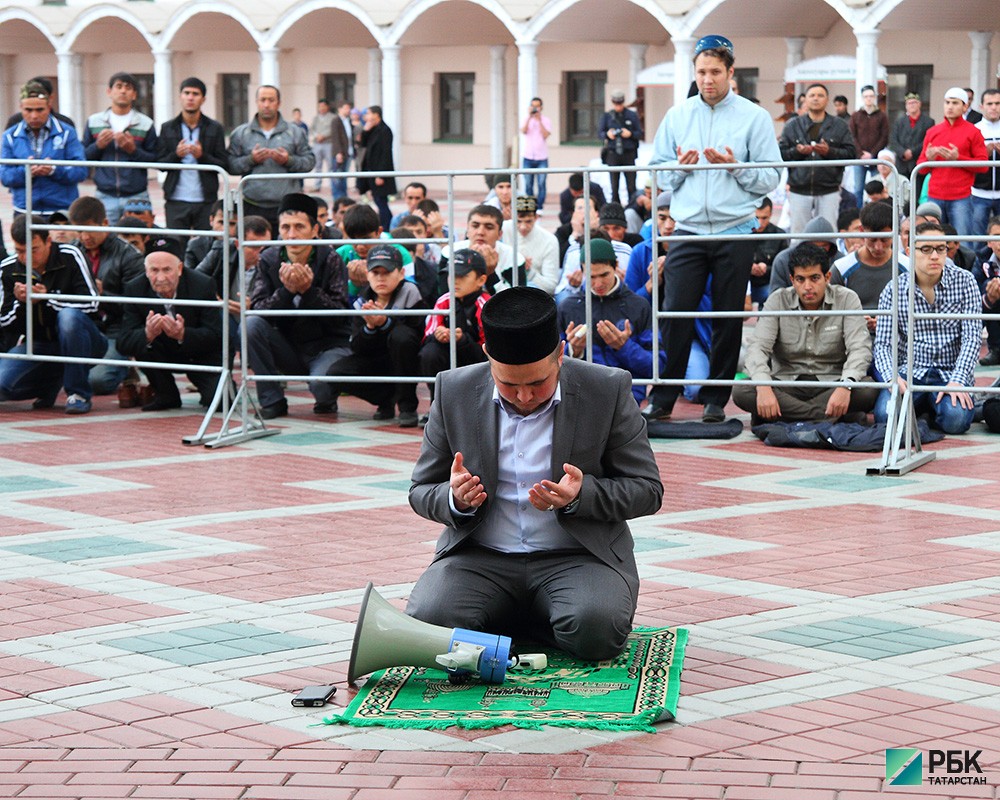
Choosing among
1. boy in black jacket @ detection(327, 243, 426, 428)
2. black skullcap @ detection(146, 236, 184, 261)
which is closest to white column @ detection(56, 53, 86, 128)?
black skullcap @ detection(146, 236, 184, 261)

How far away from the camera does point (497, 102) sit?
38.7m

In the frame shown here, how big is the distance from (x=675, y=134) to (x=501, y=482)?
548cm

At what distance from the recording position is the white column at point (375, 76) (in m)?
40.1

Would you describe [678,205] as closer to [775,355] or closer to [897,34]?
[775,355]

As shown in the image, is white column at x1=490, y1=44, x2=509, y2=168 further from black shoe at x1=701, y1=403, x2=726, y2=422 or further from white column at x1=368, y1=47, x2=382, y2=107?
black shoe at x1=701, y1=403, x2=726, y2=422

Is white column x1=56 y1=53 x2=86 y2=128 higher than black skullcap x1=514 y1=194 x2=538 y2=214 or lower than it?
higher

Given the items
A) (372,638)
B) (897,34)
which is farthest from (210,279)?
(897,34)

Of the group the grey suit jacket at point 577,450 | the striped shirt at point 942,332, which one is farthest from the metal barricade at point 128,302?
the grey suit jacket at point 577,450

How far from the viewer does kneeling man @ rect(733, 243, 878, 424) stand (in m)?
10.7

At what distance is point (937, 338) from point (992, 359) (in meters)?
2.79

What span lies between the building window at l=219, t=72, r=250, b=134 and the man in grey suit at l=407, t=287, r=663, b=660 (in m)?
39.4

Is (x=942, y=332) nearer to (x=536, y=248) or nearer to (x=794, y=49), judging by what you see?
(x=536, y=248)

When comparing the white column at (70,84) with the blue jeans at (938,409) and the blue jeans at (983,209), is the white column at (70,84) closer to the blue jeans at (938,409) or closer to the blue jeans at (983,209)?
the blue jeans at (983,209)

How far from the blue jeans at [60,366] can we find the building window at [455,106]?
28401 mm
